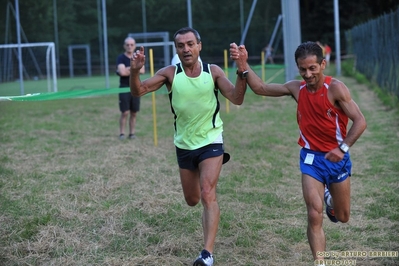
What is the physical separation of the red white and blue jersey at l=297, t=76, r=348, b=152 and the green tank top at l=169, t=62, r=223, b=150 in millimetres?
905

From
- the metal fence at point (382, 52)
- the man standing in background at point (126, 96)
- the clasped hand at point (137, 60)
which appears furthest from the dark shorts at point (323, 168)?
the metal fence at point (382, 52)

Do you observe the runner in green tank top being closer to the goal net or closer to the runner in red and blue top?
the runner in red and blue top

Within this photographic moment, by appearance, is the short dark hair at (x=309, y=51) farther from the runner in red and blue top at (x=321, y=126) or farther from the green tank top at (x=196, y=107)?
the green tank top at (x=196, y=107)

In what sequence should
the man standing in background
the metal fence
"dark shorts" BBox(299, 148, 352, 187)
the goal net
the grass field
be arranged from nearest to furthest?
"dark shorts" BBox(299, 148, 352, 187) → the grass field → the man standing in background → the metal fence → the goal net

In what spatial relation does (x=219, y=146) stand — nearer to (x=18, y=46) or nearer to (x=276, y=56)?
(x=18, y=46)

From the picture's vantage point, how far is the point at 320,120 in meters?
5.44

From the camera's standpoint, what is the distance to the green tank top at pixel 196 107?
604 cm

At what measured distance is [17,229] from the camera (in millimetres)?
6730

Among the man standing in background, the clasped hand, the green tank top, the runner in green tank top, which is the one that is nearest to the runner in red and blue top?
the runner in green tank top

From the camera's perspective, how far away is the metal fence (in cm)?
1833

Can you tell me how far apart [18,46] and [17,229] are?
66.9ft

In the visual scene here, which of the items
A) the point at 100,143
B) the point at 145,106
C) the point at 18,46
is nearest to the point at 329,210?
the point at 100,143

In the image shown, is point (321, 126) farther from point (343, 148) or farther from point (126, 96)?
point (126, 96)

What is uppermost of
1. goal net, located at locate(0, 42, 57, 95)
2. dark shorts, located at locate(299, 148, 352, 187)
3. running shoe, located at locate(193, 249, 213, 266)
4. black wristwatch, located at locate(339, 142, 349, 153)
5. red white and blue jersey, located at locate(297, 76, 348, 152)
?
goal net, located at locate(0, 42, 57, 95)
